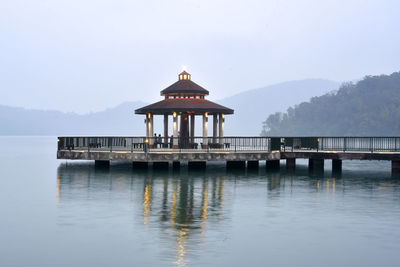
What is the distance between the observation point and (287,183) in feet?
113

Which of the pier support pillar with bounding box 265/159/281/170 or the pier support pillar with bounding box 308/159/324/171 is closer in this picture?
the pier support pillar with bounding box 308/159/324/171

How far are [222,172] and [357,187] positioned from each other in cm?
1088

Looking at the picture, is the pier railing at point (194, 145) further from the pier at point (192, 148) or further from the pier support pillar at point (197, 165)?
the pier support pillar at point (197, 165)

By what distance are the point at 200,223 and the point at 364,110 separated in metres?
158

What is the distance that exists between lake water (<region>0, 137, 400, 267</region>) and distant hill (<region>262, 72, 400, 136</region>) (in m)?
132

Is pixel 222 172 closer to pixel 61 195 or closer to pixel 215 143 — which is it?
pixel 215 143

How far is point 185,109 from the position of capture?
41469 millimetres

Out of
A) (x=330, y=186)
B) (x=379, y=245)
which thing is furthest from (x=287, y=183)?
(x=379, y=245)

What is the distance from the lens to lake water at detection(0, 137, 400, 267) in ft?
49.0

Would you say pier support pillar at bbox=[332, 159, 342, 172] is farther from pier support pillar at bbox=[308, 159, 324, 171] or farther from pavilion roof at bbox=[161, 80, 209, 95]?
pavilion roof at bbox=[161, 80, 209, 95]

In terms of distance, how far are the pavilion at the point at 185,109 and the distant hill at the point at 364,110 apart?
125 m

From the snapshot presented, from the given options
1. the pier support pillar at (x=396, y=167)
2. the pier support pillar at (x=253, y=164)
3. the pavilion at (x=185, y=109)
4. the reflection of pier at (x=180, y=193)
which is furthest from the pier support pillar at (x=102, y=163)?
the pier support pillar at (x=396, y=167)

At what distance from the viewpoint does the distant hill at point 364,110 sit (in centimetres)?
16138

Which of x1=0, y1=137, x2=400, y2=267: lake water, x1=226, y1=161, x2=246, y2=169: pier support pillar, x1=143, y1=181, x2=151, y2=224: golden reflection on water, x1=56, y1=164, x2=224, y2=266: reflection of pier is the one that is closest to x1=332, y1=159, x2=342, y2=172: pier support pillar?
x1=226, y1=161, x2=246, y2=169: pier support pillar
